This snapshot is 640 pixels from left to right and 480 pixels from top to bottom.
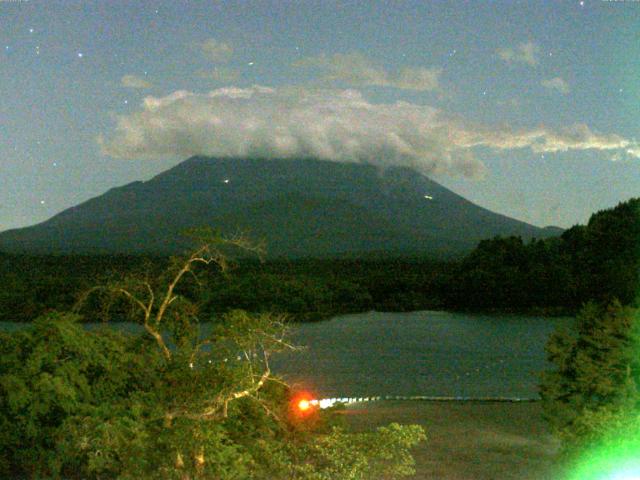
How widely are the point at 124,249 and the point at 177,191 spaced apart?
28.2 meters

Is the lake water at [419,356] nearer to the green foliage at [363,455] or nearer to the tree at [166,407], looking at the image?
the tree at [166,407]

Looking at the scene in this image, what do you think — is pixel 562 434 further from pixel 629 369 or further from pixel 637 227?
pixel 637 227

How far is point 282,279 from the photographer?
103 ft

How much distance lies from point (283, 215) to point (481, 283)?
29.3 meters

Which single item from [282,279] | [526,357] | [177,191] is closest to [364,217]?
[177,191]

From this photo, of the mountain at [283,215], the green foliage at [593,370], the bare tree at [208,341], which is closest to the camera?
the bare tree at [208,341]

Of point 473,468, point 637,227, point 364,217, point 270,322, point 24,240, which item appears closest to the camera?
point 270,322

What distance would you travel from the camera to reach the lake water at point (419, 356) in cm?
1584

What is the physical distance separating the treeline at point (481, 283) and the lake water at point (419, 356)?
5.19 feet

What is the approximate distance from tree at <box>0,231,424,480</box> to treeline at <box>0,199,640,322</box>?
66.5 ft

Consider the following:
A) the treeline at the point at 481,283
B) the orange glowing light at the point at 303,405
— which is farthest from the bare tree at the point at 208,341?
the treeline at the point at 481,283

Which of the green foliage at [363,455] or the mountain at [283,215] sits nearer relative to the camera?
the green foliage at [363,455]

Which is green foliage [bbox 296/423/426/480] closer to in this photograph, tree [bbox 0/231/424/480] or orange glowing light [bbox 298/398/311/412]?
tree [bbox 0/231/424/480]

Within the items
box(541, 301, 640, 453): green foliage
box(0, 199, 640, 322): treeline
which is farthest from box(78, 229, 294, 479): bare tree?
box(0, 199, 640, 322): treeline
